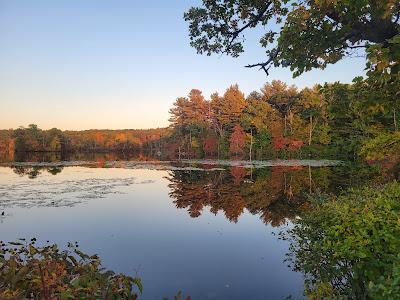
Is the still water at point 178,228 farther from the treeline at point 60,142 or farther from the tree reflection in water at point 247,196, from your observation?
the treeline at point 60,142

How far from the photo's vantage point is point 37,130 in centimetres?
12988

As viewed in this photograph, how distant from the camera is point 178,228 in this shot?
14.1m

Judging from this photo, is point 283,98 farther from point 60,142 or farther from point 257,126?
point 60,142

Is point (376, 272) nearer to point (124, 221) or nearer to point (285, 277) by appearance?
point (285, 277)

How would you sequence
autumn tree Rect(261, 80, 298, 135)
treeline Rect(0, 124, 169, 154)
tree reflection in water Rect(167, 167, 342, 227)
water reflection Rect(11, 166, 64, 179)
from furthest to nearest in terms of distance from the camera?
treeline Rect(0, 124, 169, 154) < autumn tree Rect(261, 80, 298, 135) < water reflection Rect(11, 166, 64, 179) < tree reflection in water Rect(167, 167, 342, 227)

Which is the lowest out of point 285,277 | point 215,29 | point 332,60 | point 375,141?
point 285,277

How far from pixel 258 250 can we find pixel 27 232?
8702 millimetres

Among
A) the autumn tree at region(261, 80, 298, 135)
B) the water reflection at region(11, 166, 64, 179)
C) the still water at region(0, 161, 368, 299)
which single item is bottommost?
the still water at region(0, 161, 368, 299)

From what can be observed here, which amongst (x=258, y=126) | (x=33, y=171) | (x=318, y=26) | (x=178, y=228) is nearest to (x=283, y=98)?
(x=258, y=126)

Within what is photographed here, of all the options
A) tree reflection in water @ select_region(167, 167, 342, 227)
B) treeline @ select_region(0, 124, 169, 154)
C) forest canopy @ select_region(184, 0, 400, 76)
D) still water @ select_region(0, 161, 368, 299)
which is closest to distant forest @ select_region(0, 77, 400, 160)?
tree reflection in water @ select_region(167, 167, 342, 227)

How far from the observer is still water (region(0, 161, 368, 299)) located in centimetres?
867

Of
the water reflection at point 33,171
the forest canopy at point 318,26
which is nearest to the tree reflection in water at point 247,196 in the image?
the forest canopy at point 318,26

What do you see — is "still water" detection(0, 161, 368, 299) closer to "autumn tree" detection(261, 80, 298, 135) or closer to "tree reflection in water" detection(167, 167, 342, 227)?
"tree reflection in water" detection(167, 167, 342, 227)

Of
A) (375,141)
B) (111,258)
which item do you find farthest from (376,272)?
(111,258)
